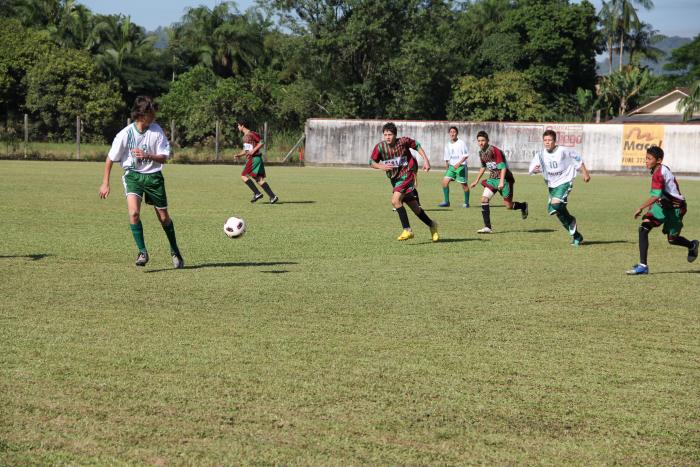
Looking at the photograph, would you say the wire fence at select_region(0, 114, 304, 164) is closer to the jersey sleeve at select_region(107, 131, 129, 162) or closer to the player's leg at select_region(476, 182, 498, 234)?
the player's leg at select_region(476, 182, 498, 234)

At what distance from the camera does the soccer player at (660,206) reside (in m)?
10.7

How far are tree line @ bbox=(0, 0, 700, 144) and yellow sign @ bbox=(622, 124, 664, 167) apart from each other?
18817 mm

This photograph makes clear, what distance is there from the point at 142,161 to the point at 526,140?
34876 mm

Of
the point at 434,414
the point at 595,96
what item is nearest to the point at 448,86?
the point at 595,96

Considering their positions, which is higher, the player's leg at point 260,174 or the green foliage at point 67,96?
the green foliage at point 67,96

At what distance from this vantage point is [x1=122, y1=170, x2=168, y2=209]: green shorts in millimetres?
10312

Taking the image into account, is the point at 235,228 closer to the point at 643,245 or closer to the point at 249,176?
the point at 643,245

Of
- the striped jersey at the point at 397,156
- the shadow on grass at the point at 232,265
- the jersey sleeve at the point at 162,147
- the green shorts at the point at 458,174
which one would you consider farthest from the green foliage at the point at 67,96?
the jersey sleeve at the point at 162,147

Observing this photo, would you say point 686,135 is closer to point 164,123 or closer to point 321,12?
point 321,12

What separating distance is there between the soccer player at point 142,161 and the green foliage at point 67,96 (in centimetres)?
4716

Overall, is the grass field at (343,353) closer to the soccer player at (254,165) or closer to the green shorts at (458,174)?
the soccer player at (254,165)

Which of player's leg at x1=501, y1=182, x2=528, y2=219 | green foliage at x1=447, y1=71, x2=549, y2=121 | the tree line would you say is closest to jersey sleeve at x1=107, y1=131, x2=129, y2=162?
player's leg at x1=501, y1=182, x2=528, y2=219

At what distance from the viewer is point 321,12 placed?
59.9 meters

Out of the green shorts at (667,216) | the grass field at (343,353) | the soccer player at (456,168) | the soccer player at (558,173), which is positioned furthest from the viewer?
the soccer player at (456,168)
